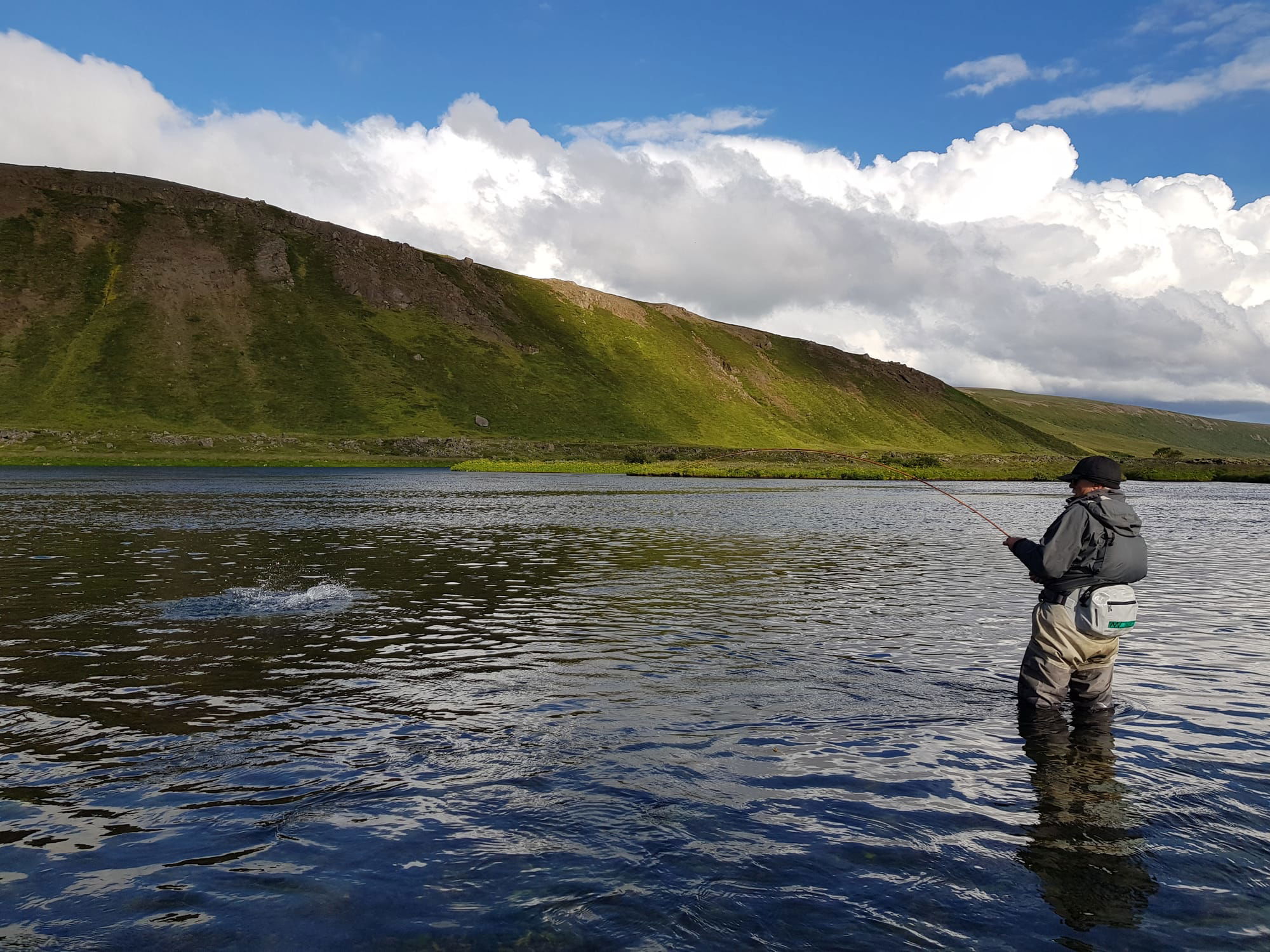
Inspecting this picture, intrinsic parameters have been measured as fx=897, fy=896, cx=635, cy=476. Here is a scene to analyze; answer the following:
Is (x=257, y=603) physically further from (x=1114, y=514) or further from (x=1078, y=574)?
(x=1114, y=514)

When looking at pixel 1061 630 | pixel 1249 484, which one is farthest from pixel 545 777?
pixel 1249 484

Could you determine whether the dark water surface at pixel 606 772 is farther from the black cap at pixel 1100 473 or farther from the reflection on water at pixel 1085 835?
the black cap at pixel 1100 473

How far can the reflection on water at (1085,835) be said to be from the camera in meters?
7.21

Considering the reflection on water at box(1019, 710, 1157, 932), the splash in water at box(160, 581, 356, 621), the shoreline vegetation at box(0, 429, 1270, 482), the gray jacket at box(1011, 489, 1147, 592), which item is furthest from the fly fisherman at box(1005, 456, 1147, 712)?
the shoreline vegetation at box(0, 429, 1270, 482)

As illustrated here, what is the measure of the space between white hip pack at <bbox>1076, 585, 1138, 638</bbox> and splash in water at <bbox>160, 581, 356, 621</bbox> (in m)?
16.0

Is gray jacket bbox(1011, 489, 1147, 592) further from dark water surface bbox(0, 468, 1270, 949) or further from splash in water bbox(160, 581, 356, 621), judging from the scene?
splash in water bbox(160, 581, 356, 621)

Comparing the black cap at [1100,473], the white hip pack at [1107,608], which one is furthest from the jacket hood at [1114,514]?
the white hip pack at [1107,608]

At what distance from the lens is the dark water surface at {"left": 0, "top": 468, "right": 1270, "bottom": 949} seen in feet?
22.9

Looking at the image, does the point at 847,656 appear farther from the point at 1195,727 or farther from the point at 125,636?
the point at 125,636

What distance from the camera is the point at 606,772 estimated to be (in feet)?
33.2

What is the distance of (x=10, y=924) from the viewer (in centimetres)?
667

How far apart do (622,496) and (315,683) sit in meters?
59.8

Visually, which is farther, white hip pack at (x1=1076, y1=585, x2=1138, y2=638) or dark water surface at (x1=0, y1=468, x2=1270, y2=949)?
white hip pack at (x1=1076, y1=585, x2=1138, y2=638)

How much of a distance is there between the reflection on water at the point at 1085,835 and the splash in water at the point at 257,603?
1587 centimetres
